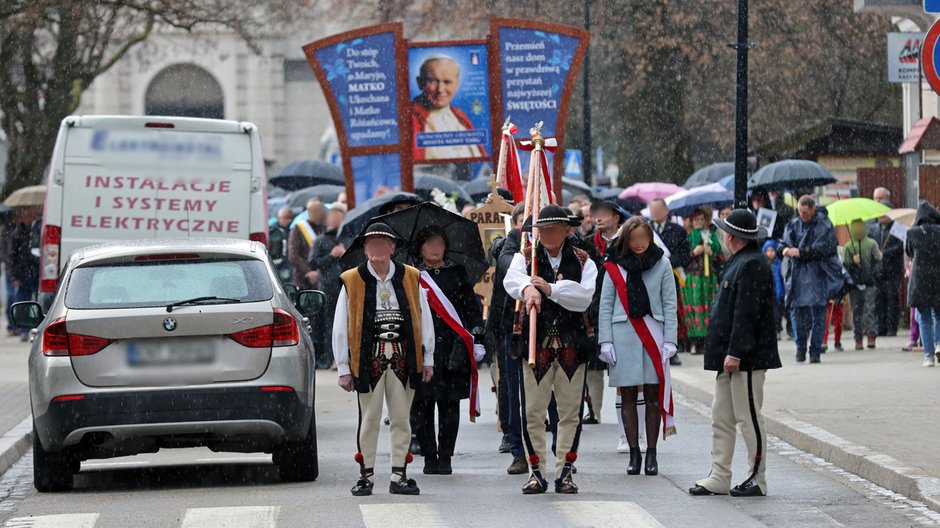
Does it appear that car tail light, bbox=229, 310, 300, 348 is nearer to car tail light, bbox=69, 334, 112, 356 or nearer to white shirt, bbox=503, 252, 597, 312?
car tail light, bbox=69, 334, 112, 356

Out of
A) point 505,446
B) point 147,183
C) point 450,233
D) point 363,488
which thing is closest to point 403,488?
point 363,488

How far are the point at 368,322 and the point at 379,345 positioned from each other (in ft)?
0.52

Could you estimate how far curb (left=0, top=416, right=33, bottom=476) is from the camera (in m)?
12.2

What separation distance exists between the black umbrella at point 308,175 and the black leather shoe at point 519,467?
2436 cm

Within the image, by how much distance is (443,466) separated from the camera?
11.5m

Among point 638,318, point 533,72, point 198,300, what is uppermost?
point 533,72

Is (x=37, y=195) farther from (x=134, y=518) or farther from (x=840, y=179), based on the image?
(x=134, y=518)

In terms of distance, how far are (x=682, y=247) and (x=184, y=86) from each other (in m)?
43.2

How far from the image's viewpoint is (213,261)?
10867mm

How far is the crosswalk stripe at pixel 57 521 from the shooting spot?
9.31 m

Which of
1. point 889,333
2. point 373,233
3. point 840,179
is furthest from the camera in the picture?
point 840,179

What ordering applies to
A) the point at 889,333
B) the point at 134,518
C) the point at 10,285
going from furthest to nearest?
1. the point at 10,285
2. the point at 889,333
3. the point at 134,518

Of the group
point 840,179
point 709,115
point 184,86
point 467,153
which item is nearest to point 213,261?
point 467,153

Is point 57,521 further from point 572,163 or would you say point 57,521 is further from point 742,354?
point 572,163
